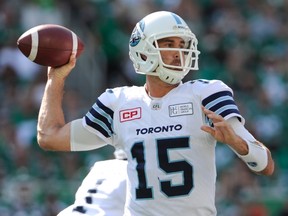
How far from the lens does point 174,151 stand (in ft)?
16.1

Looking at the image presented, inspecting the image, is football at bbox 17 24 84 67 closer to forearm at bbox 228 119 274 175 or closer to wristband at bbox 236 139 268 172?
forearm at bbox 228 119 274 175

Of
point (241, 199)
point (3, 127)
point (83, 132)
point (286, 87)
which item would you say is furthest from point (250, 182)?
point (83, 132)

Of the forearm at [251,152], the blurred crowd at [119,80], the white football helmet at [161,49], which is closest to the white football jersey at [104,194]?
the white football helmet at [161,49]

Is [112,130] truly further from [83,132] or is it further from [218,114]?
[218,114]

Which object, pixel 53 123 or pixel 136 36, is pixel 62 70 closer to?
pixel 53 123

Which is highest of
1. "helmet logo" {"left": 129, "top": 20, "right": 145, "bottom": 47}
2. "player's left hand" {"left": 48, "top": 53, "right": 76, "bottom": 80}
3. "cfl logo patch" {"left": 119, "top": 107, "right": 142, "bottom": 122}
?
"helmet logo" {"left": 129, "top": 20, "right": 145, "bottom": 47}

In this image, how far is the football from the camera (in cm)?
544

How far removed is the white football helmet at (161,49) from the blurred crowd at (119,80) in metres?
4.38

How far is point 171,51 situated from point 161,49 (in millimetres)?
57

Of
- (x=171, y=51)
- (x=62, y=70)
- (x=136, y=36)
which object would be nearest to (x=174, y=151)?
(x=171, y=51)

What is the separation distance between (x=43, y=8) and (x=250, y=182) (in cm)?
367

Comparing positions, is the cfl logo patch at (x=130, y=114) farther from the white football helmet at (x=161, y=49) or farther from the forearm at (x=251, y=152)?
the forearm at (x=251, y=152)

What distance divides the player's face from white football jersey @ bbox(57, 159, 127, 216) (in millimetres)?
1196

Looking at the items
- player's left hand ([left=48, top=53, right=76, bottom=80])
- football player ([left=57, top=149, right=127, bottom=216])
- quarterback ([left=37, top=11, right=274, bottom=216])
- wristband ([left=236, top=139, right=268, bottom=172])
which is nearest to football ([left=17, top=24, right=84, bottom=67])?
player's left hand ([left=48, top=53, right=76, bottom=80])
